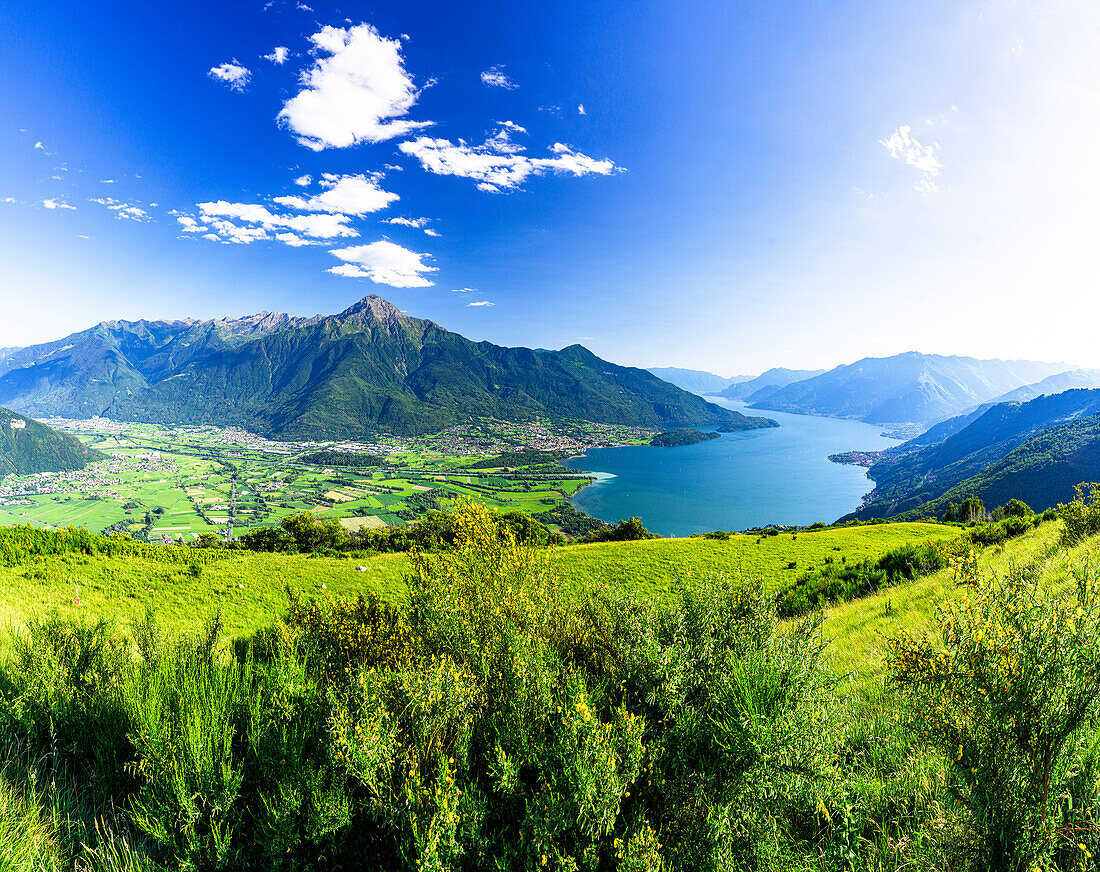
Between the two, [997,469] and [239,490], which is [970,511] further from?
[239,490]

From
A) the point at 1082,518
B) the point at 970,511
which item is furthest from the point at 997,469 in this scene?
the point at 1082,518

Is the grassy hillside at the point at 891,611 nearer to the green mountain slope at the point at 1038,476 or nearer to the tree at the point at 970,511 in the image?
the tree at the point at 970,511

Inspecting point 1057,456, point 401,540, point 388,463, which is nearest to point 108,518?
point 388,463

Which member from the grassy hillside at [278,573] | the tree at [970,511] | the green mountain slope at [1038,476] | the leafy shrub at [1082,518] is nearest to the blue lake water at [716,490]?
the green mountain slope at [1038,476]

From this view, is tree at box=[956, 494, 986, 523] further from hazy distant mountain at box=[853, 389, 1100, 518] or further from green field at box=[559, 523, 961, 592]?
hazy distant mountain at box=[853, 389, 1100, 518]

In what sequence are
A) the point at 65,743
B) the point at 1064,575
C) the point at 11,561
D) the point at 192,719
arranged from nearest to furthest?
the point at 192,719, the point at 65,743, the point at 1064,575, the point at 11,561

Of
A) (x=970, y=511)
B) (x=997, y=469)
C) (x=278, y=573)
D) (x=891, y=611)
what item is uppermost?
(x=891, y=611)

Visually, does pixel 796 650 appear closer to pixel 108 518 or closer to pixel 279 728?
pixel 279 728
